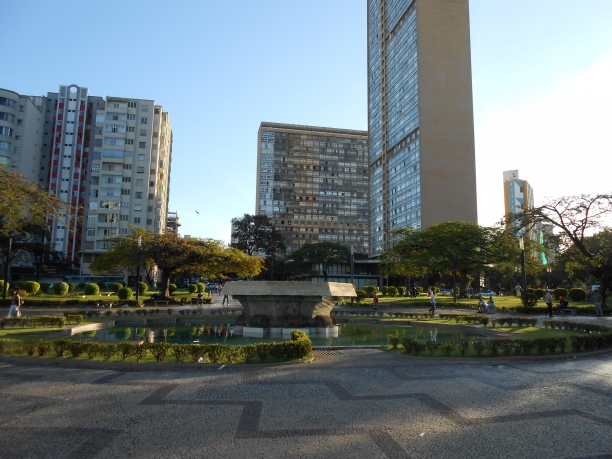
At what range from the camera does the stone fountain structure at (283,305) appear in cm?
1653

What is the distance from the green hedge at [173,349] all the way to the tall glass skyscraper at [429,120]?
69.0 metres

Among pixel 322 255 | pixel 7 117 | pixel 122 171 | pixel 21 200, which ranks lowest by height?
pixel 21 200

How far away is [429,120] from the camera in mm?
82062

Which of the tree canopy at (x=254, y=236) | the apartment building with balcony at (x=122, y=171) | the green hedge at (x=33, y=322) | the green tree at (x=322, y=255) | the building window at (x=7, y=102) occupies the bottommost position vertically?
the green hedge at (x=33, y=322)

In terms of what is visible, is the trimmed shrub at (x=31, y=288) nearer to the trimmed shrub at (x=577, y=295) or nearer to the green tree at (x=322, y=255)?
the trimmed shrub at (x=577, y=295)

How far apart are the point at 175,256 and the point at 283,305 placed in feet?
66.6

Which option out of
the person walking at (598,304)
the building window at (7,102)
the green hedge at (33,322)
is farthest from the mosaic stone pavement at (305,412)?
the building window at (7,102)

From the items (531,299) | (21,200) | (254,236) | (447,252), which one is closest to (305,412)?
(21,200)

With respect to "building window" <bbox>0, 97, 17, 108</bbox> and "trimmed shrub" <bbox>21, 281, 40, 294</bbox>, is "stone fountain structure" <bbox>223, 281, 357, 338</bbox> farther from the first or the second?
"building window" <bbox>0, 97, 17, 108</bbox>

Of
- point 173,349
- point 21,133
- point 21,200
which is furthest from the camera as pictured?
point 21,133

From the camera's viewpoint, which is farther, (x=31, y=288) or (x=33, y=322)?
(x=31, y=288)

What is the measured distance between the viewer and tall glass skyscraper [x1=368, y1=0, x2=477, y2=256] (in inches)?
3169

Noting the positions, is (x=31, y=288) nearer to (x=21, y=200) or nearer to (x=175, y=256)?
(x=175, y=256)

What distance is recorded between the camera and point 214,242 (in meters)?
37.4
